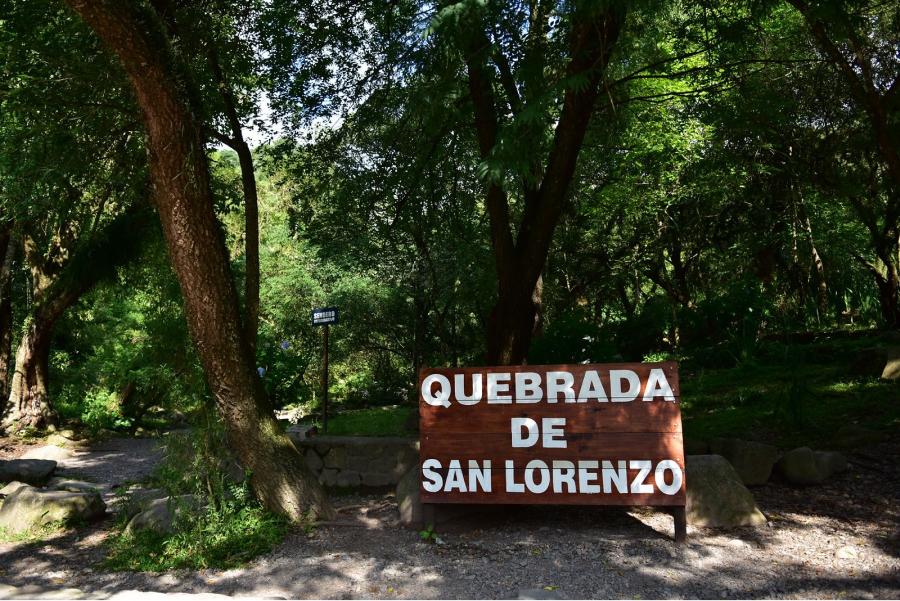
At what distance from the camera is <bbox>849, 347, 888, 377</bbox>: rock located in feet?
31.9

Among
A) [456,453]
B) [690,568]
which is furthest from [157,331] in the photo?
[690,568]

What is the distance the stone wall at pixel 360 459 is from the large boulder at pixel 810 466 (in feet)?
12.2

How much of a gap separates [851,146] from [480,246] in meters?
7.36

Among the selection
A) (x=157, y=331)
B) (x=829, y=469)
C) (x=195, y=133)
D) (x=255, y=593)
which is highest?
(x=195, y=133)

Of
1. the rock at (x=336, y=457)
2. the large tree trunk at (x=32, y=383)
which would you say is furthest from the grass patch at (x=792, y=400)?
the large tree trunk at (x=32, y=383)

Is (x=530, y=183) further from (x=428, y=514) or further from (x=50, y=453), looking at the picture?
(x=50, y=453)

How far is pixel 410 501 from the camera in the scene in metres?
6.05

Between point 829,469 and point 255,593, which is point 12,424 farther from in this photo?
point 829,469

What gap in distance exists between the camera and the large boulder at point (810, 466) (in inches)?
255

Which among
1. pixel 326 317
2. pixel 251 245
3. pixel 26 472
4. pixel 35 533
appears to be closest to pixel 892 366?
pixel 326 317

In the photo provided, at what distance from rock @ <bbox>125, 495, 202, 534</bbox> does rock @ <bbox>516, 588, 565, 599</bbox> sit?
2.84m

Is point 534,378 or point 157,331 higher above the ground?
point 157,331

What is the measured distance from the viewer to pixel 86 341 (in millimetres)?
17828

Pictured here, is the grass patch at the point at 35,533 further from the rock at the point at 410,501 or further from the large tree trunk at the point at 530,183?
the large tree trunk at the point at 530,183
